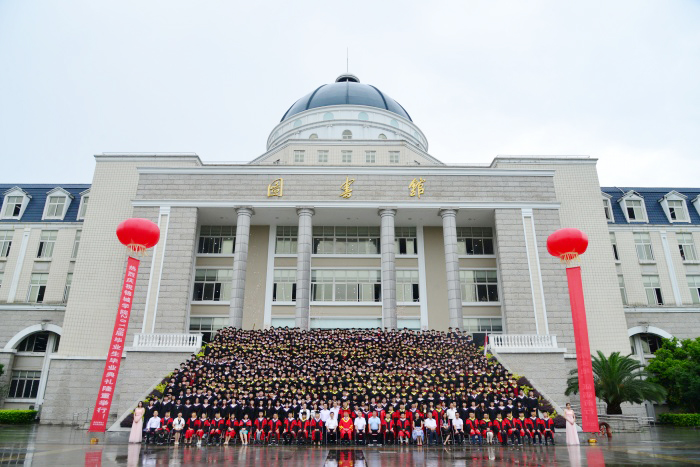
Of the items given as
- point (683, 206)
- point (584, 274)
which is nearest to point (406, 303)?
point (584, 274)

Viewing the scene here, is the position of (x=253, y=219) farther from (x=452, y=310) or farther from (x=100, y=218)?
(x=452, y=310)

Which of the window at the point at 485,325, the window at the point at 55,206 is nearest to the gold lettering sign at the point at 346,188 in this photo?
the window at the point at 485,325

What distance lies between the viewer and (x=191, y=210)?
26703mm

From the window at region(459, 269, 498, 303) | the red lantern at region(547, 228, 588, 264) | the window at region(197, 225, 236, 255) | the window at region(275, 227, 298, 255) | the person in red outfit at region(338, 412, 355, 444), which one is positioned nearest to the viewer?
the person in red outfit at region(338, 412, 355, 444)

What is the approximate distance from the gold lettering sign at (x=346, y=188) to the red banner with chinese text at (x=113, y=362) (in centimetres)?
1276

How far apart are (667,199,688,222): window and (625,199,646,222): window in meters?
1.81

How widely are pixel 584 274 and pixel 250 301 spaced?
18486 millimetres

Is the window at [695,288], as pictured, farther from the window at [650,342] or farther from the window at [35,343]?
the window at [35,343]

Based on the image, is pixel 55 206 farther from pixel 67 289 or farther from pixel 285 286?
pixel 285 286

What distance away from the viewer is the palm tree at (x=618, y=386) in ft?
65.2

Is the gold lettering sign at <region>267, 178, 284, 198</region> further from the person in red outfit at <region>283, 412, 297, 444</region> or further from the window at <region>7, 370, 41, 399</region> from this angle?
the window at <region>7, 370, 41, 399</region>

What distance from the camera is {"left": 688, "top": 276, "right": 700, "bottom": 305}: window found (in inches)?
1187

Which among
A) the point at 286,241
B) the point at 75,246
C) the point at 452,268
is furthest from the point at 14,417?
the point at 452,268

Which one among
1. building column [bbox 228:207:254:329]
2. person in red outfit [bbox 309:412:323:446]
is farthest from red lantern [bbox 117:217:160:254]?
building column [bbox 228:207:254:329]
